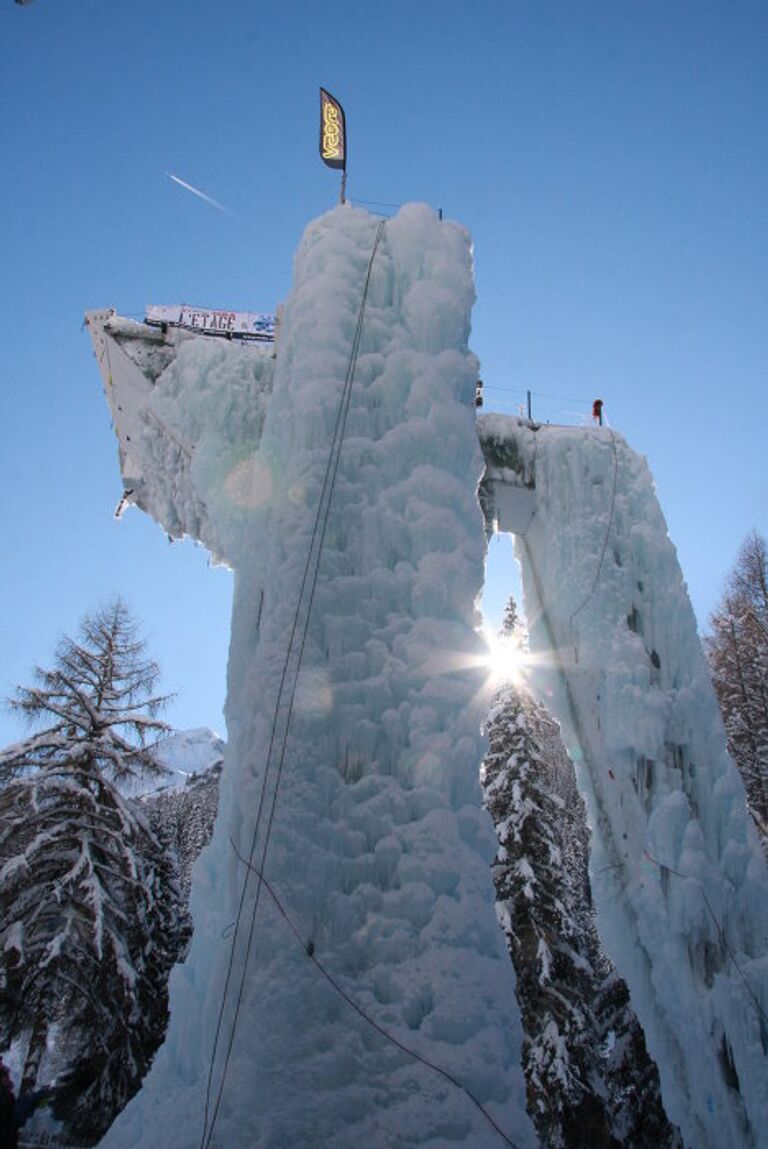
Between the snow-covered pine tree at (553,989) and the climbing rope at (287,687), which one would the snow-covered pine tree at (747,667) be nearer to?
the snow-covered pine tree at (553,989)

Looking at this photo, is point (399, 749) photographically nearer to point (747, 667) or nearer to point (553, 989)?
point (553, 989)

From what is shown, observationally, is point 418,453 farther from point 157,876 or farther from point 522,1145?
point 157,876

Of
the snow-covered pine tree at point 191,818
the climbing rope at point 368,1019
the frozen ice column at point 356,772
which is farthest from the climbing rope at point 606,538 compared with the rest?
the snow-covered pine tree at point 191,818

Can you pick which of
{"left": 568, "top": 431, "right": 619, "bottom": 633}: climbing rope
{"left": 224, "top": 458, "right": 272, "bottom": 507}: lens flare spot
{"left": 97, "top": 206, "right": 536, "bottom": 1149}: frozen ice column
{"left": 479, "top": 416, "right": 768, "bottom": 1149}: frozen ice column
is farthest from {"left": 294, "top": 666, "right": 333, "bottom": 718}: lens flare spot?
{"left": 568, "top": 431, "right": 619, "bottom": 633}: climbing rope

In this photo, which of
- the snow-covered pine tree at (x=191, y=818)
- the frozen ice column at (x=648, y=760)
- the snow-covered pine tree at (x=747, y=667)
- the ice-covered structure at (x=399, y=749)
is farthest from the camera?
the snow-covered pine tree at (x=191, y=818)

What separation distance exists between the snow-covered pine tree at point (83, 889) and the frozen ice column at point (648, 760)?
6.93 metres

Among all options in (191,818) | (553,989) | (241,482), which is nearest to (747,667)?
(553,989)

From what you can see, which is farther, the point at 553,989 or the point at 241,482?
the point at 553,989

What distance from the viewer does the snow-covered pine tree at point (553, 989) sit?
11.5 meters

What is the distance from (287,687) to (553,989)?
10.1 m

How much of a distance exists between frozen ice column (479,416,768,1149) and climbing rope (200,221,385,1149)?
386 cm

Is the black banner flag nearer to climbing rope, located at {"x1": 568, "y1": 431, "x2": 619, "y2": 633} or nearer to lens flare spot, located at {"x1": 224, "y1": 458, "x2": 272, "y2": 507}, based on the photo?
lens flare spot, located at {"x1": 224, "y1": 458, "x2": 272, "y2": 507}

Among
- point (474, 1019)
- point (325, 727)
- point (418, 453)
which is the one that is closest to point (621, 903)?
point (474, 1019)

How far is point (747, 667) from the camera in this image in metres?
17.8
